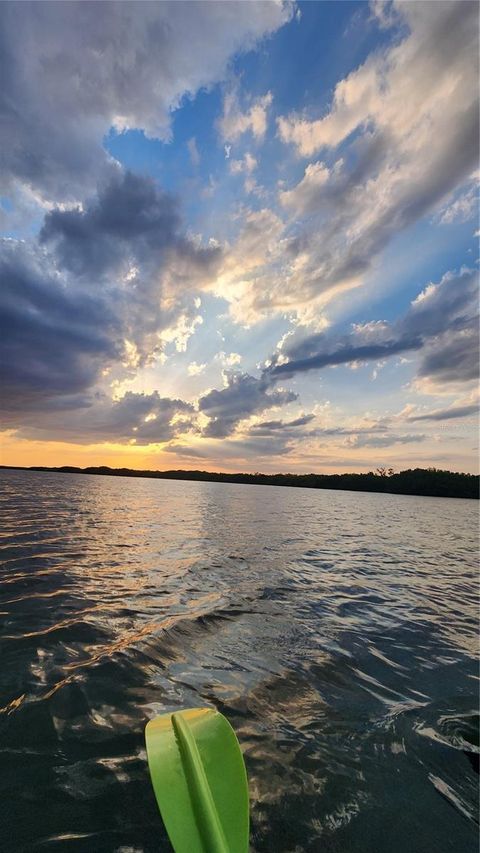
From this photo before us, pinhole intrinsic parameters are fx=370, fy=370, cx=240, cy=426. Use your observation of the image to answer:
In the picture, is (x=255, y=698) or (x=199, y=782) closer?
(x=199, y=782)

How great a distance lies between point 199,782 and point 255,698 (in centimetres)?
269

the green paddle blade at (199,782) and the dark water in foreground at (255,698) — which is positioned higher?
the green paddle blade at (199,782)

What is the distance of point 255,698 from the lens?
5.48 meters

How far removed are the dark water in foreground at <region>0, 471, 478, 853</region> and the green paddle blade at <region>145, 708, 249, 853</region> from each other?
52 cm

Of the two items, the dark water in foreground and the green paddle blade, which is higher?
the green paddle blade

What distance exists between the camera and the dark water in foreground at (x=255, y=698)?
343 cm

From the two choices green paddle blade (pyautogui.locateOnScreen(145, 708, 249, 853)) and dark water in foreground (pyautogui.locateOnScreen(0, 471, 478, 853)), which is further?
dark water in foreground (pyautogui.locateOnScreen(0, 471, 478, 853))

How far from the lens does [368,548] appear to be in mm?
21688

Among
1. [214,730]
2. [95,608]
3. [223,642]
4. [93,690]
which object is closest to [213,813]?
[214,730]

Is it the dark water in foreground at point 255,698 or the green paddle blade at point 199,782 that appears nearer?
the green paddle blade at point 199,782

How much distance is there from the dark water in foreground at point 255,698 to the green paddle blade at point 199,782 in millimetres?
523

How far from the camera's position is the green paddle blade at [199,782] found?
279 cm

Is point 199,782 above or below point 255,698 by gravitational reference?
above

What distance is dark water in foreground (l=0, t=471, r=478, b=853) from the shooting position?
343 cm
